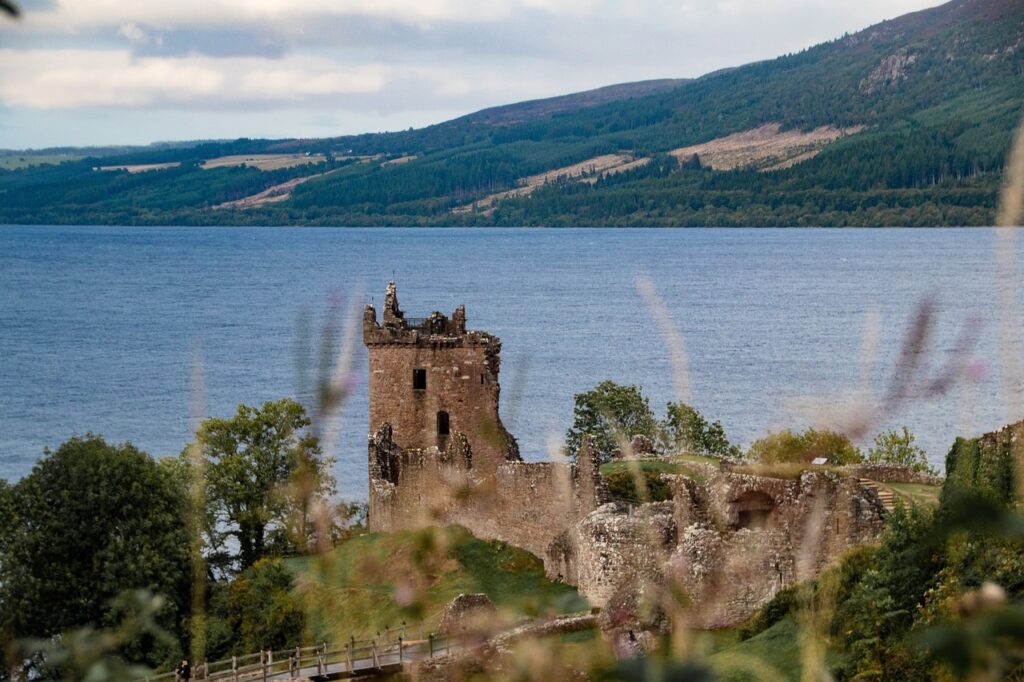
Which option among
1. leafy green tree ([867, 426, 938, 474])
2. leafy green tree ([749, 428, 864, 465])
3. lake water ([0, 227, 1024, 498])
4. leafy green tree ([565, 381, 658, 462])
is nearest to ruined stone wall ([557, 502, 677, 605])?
lake water ([0, 227, 1024, 498])

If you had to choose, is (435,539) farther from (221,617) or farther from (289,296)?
(289,296)

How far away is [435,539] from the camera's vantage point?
8953 mm

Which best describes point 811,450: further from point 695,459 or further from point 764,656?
point 764,656

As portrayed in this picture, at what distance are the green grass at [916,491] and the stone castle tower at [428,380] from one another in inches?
579

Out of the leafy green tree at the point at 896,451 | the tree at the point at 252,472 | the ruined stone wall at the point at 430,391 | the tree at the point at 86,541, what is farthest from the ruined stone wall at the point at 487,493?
the leafy green tree at the point at 896,451

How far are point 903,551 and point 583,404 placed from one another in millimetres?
38626

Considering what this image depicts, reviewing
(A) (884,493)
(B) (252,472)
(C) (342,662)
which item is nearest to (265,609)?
(C) (342,662)

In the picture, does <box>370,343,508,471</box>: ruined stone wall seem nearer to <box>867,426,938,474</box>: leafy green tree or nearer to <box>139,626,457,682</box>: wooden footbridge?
<box>867,426,938,474</box>: leafy green tree

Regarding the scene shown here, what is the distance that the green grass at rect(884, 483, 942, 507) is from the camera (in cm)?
2825

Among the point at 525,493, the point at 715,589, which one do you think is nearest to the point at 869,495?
the point at 715,589

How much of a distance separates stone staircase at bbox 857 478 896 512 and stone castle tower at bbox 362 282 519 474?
15.2 meters

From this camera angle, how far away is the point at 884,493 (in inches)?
1187

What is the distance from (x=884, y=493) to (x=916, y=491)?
1541 millimetres

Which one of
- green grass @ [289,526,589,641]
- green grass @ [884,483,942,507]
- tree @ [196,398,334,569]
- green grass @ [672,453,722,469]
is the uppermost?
green grass @ [884,483,942,507]
